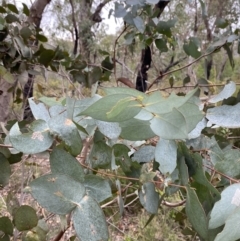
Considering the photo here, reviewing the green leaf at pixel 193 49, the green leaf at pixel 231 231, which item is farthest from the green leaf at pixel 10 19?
the green leaf at pixel 231 231

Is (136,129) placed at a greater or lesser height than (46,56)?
greater

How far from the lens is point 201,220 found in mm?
260

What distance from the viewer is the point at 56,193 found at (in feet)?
0.78

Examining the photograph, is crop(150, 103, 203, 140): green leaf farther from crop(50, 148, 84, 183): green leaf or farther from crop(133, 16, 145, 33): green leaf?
crop(133, 16, 145, 33): green leaf

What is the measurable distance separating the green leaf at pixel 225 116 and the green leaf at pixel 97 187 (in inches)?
4.5

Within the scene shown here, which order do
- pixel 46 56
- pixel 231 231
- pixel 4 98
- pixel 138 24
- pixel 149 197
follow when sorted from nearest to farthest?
pixel 231 231
pixel 149 197
pixel 138 24
pixel 46 56
pixel 4 98

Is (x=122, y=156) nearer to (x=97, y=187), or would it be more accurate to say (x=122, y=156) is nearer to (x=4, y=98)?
(x=97, y=187)

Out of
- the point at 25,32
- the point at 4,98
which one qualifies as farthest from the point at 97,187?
the point at 4,98

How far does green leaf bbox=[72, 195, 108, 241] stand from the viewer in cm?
23

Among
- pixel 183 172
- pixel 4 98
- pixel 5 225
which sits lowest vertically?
pixel 4 98

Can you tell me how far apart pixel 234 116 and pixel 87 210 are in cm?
16

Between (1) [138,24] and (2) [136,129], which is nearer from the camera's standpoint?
(2) [136,129]

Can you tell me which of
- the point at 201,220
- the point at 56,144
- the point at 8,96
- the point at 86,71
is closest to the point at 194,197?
the point at 201,220

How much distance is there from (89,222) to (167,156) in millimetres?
86
